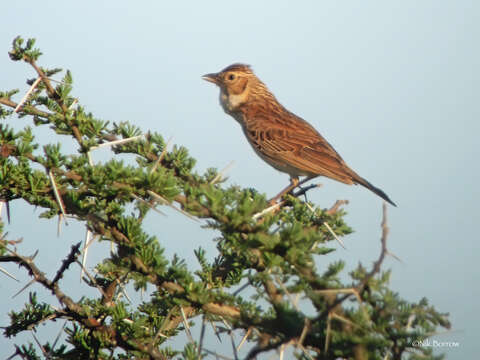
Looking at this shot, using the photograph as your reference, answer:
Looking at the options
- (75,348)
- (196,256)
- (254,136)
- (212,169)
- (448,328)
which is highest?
(254,136)

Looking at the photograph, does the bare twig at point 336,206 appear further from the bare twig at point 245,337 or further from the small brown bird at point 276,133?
the small brown bird at point 276,133

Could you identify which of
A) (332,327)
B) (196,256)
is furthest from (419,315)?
(196,256)

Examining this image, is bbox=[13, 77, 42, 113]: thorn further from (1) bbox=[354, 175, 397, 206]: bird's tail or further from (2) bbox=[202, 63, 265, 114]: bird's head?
(2) bbox=[202, 63, 265, 114]: bird's head

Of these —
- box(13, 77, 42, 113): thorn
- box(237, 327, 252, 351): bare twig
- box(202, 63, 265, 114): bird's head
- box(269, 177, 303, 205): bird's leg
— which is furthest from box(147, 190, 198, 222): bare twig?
box(202, 63, 265, 114): bird's head

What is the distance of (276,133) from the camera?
8.60m

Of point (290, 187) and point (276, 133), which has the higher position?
point (276, 133)

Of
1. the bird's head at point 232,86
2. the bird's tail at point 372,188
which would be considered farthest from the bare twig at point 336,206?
the bird's head at point 232,86

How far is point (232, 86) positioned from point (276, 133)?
155 centimetres

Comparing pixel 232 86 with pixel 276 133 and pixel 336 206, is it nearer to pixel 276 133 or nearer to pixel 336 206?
pixel 276 133

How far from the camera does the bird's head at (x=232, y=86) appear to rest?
970 cm

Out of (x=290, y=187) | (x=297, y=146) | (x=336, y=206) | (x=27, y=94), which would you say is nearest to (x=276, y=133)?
(x=297, y=146)

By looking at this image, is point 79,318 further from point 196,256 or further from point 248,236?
point 248,236

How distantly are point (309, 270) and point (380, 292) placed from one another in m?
0.46

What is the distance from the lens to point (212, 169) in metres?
4.66
